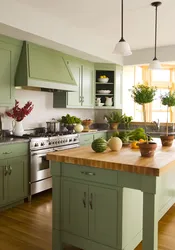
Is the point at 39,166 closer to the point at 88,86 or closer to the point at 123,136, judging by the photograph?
the point at 123,136

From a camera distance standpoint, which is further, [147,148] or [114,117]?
[114,117]

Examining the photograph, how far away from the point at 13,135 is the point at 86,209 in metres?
2.29

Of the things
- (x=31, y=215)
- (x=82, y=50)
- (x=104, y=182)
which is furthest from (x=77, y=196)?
(x=82, y=50)

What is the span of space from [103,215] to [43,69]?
2.77 m

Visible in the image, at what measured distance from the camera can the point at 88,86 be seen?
5605 mm

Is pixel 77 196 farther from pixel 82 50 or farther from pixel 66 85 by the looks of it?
pixel 82 50

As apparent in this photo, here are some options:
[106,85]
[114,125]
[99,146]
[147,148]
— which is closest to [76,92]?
[106,85]

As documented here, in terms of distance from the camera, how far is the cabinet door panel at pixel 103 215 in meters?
2.12

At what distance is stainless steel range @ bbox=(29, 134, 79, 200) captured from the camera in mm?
3807

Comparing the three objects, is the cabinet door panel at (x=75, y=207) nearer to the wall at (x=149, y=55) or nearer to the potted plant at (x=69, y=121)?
the potted plant at (x=69, y=121)

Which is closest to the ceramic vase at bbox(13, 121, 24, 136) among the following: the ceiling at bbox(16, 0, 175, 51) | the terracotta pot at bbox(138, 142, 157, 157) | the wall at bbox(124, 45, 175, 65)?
the ceiling at bbox(16, 0, 175, 51)

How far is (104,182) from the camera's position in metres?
2.16

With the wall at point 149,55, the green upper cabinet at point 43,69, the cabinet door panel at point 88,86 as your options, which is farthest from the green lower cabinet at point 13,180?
the wall at point 149,55

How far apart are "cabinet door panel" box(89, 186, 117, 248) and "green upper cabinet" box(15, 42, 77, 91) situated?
89.6 inches
